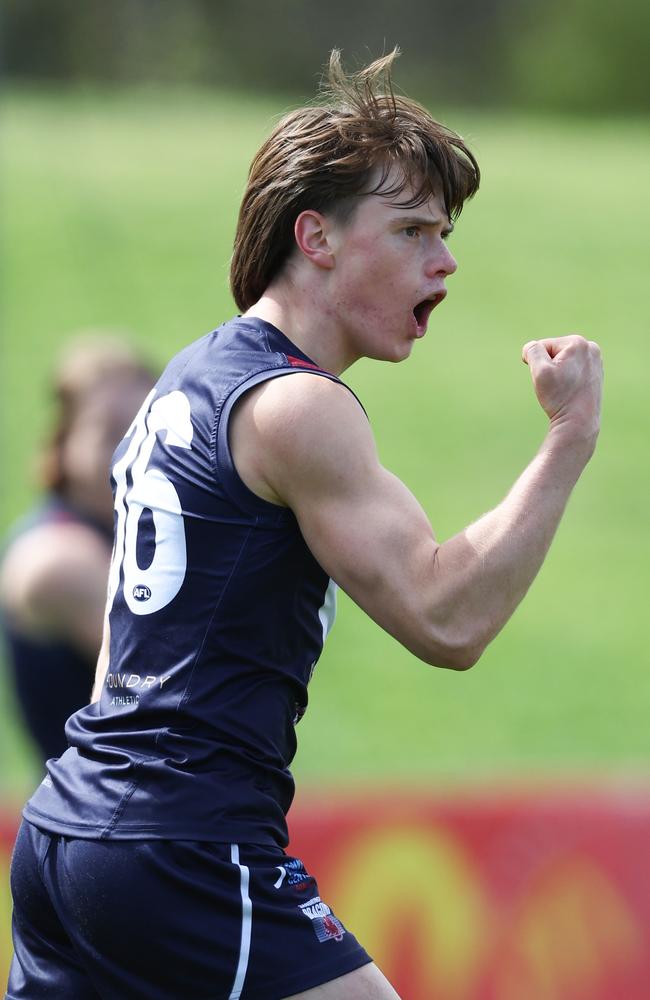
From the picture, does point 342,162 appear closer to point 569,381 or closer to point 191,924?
point 569,381

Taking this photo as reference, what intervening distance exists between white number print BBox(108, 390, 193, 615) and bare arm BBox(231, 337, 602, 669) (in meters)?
0.15

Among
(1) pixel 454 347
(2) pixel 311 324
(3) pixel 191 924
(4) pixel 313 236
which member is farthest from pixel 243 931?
(1) pixel 454 347

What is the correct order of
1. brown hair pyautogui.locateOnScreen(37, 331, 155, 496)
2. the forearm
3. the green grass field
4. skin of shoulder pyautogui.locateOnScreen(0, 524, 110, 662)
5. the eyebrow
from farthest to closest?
the green grass field → brown hair pyautogui.locateOnScreen(37, 331, 155, 496) → skin of shoulder pyautogui.locateOnScreen(0, 524, 110, 662) → the eyebrow → the forearm

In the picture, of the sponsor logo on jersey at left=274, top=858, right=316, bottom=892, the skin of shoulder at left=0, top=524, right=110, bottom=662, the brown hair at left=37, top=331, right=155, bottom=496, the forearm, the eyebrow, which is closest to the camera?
the forearm

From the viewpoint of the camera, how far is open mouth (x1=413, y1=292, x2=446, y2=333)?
9.10 feet

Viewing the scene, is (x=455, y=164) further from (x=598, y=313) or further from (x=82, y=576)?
(x=598, y=313)

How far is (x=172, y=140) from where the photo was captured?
2509 cm

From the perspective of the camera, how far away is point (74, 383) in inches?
192

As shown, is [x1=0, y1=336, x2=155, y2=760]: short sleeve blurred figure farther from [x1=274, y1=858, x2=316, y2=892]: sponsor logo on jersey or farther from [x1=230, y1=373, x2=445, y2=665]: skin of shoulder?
[x1=230, y1=373, x2=445, y2=665]: skin of shoulder

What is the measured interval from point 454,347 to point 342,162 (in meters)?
16.0

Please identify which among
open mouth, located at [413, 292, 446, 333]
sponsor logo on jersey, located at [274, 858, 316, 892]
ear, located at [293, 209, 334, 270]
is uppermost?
ear, located at [293, 209, 334, 270]

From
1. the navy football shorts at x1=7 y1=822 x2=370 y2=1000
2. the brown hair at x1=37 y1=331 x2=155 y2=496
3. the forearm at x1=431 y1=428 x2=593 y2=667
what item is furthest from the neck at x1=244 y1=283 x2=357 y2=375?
the brown hair at x1=37 y1=331 x2=155 y2=496

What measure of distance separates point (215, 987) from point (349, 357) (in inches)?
44.6

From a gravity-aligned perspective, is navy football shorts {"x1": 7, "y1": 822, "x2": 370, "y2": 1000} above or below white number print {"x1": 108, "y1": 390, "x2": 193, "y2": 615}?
below
